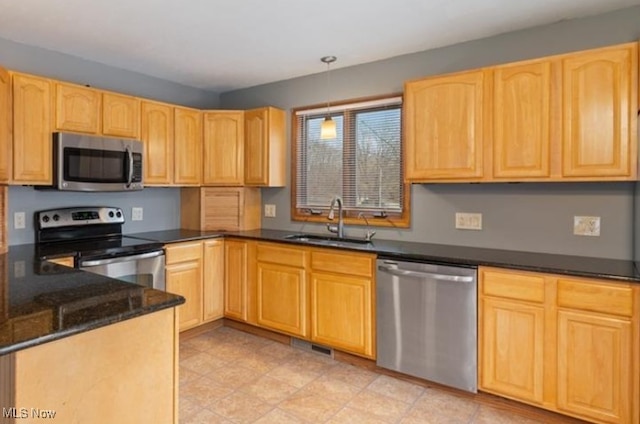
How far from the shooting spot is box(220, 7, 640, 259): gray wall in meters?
2.41

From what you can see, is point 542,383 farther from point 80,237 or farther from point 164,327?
point 80,237

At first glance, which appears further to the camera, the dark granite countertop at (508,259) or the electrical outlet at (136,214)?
the electrical outlet at (136,214)

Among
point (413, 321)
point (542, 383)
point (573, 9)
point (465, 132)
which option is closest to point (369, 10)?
point (465, 132)

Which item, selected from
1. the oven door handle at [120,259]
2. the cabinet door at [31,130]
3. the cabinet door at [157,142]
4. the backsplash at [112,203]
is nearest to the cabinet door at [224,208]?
the backsplash at [112,203]

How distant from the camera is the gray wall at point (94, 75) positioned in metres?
2.93

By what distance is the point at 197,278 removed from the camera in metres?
3.44

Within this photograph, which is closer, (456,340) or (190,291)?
(456,340)

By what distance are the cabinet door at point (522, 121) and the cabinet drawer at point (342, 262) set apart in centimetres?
103

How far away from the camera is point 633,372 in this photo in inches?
76.8

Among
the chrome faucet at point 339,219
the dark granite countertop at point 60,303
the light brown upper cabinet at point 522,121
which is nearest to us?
the dark granite countertop at point 60,303

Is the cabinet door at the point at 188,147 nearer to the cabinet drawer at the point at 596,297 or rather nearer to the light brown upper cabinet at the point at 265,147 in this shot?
the light brown upper cabinet at the point at 265,147

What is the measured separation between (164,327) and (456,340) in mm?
1735

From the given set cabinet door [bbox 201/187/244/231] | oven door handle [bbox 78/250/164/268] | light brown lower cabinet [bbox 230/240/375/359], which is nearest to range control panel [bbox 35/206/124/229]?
oven door handle [bbox 78/250/164/268]

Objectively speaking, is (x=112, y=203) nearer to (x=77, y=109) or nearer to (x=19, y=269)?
(x=77, y=109)
